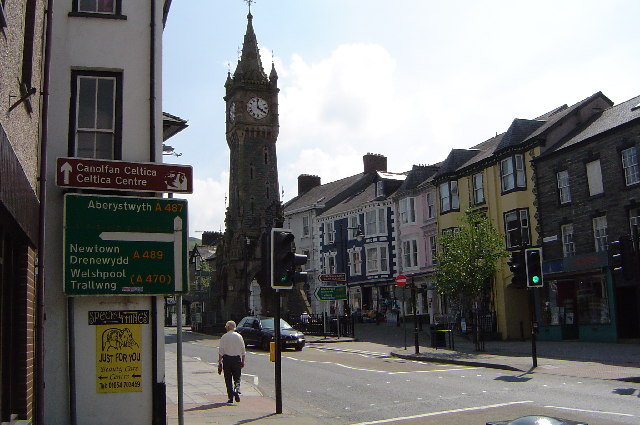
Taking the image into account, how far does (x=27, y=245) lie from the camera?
8219mm

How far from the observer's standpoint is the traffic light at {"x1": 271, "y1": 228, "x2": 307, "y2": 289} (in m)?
12.3

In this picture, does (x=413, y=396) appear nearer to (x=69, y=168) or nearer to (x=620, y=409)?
(x=620, y=409)

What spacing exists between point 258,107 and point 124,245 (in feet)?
178

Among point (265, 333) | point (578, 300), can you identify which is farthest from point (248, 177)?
point (578, 300)

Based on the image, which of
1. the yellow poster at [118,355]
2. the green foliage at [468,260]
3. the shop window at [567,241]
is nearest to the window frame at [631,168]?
the shop window at [567,241]

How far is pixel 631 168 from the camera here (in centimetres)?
2797

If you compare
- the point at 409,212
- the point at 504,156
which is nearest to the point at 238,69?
the point at 409,212

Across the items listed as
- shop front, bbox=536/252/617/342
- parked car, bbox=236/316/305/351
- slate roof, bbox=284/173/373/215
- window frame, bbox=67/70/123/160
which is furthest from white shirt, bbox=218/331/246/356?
slate roof, bbox=284/173/373/215

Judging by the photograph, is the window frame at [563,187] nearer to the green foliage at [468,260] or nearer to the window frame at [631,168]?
the window frame at [631,168]

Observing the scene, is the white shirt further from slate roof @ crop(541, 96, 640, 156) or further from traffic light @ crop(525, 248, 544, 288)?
slate roof @ crop(541, 96, 640, 156)

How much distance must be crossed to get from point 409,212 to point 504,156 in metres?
13.0

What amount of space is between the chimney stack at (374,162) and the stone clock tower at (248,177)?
8.76 meters

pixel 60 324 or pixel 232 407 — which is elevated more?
pixel 60 324

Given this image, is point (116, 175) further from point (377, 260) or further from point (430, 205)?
point (377, 260)
